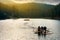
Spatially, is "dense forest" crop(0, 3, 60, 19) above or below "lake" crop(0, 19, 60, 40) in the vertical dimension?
above

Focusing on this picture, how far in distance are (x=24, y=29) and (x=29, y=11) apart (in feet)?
0.80

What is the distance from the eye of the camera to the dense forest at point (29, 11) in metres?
1.85

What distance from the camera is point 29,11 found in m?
1.88

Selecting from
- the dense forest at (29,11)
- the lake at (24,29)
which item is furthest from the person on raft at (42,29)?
the dense forest at (29,11)

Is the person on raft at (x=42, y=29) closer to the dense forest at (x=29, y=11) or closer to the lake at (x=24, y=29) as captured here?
the lake at (x=24, y=29)

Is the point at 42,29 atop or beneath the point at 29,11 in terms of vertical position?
beneath

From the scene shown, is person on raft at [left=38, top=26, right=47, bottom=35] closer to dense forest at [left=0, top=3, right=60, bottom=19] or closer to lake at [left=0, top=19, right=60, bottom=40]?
lake at [left=0, top=19, right=60, bottom=40]

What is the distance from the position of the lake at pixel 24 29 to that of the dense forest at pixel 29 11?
0.06 meters

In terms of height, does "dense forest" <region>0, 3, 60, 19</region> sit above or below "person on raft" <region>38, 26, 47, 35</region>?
above

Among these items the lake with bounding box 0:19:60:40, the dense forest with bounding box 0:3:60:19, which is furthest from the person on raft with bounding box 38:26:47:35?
the dense forest with bounding box 0:3:60:19

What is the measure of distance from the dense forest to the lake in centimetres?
6

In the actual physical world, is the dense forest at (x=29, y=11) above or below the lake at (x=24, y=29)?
above

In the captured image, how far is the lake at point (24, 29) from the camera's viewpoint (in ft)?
5.95

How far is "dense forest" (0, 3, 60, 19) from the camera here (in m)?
1.85
